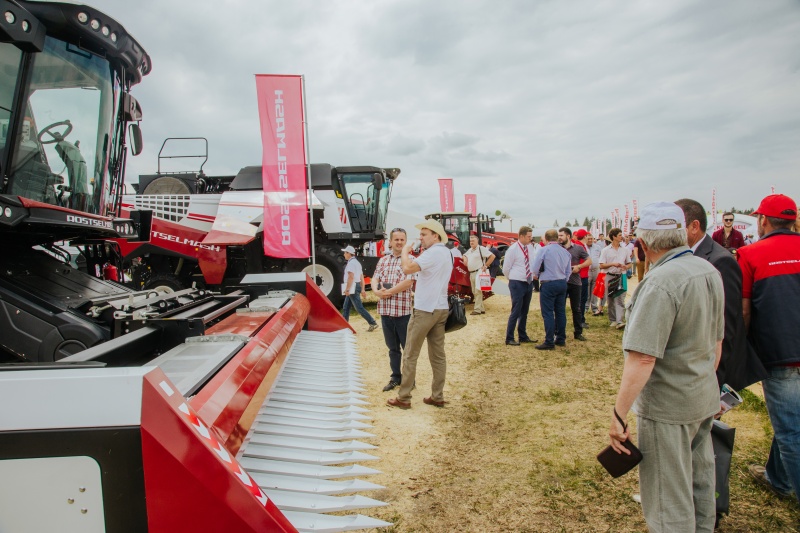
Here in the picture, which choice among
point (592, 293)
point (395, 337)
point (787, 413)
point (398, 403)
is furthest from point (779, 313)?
point (592, 293)

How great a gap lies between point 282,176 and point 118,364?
22.4ft

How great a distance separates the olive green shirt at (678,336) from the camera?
187 cm

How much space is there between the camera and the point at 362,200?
448 inches

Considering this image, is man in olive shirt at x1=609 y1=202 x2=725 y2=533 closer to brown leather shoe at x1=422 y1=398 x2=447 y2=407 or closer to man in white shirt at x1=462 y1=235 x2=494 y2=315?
brown leather shoe at x1=422 y1=398 x2=447 y2=407

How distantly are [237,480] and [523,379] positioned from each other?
14.5ft

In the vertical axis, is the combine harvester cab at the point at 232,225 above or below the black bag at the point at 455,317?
above

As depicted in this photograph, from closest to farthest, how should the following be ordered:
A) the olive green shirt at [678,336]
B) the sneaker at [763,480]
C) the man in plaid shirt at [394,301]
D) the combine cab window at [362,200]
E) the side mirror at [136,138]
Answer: the olive green shirt at [678,336], the sneaker at [763,480], the side mirror at [136,138], the man in plaid shirt at [394,301], the combine cab window at [362,200]

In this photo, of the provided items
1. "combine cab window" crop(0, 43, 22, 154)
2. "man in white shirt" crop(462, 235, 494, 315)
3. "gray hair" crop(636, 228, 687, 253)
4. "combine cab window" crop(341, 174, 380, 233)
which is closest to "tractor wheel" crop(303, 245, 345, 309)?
"combine cab window" crop(341, 174, 380, 233)

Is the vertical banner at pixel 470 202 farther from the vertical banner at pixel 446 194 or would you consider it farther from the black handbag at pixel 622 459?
the black handbag at pixel 622 459

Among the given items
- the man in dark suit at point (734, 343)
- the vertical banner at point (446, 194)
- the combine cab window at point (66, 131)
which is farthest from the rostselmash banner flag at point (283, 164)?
the vertical banner at point (446, 194)

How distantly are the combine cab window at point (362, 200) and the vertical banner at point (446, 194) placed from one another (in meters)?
11.8

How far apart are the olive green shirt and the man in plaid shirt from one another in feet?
9.17

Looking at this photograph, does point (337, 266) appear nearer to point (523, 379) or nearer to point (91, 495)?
point (523, 379)

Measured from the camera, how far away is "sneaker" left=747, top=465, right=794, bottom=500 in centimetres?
270
